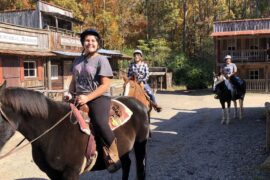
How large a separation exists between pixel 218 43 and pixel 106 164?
29.4m

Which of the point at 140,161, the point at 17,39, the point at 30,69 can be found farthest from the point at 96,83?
the point at 30,69

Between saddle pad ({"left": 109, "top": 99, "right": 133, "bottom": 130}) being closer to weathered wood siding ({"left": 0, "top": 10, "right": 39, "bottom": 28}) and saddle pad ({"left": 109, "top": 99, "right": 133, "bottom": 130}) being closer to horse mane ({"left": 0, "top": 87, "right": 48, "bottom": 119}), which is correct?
horse mane ({"left": 0, "top": 87, "right": 48, "bottom": 119})

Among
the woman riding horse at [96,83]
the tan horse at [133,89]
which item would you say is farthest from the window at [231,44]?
the woman riding horse at [96,83]

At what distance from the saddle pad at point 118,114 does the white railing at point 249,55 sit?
1067 inches

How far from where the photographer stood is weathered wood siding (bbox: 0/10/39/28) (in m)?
25.9

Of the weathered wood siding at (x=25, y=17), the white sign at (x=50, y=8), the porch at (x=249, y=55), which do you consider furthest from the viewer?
the porch at (x=249, y=55)

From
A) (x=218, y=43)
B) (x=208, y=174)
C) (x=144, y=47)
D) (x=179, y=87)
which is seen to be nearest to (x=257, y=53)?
(x=218, y=43)

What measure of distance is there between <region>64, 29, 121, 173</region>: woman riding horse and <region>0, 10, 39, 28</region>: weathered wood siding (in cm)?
2298

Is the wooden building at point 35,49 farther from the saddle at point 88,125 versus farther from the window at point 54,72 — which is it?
the saddle at point 88,125

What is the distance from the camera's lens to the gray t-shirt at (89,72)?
4.19m

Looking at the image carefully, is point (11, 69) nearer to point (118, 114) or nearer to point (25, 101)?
point (118, 114)

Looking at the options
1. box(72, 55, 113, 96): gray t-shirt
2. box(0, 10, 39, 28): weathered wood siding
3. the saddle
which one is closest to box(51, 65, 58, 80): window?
box(0, 10, 39, 28): weathered wood siding

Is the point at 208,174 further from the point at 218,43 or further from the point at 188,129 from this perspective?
the point at 218,43

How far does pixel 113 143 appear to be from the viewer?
14.1ft
